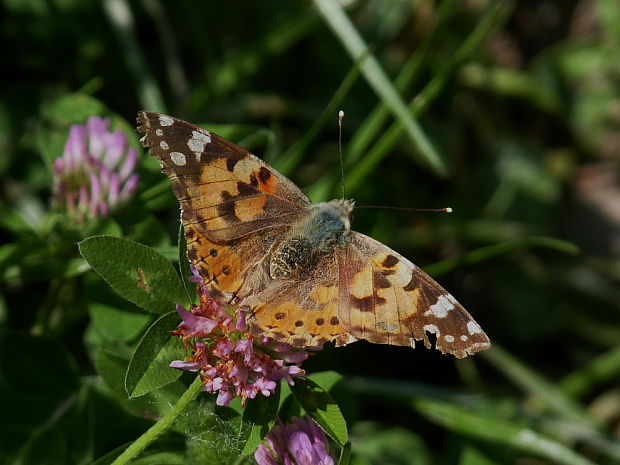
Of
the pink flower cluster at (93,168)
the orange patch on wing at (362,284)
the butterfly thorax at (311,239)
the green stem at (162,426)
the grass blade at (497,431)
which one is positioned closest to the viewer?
the green stem at (162,426)

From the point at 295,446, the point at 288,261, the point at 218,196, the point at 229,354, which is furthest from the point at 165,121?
the point at 295,446

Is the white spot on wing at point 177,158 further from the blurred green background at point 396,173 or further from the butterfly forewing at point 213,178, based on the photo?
the blurred green background at point 396,173

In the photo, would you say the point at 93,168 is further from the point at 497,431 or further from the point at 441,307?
the point at 497,431

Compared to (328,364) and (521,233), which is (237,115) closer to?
(328,364)

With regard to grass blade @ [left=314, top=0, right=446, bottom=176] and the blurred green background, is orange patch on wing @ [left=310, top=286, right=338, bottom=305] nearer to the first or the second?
the blurred green background

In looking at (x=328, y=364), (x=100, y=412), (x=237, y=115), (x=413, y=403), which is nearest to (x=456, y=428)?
(x=413, y=403)

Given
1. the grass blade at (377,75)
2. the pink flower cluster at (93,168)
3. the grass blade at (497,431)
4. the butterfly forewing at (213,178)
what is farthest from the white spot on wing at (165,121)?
the grass blade at (497,431)
